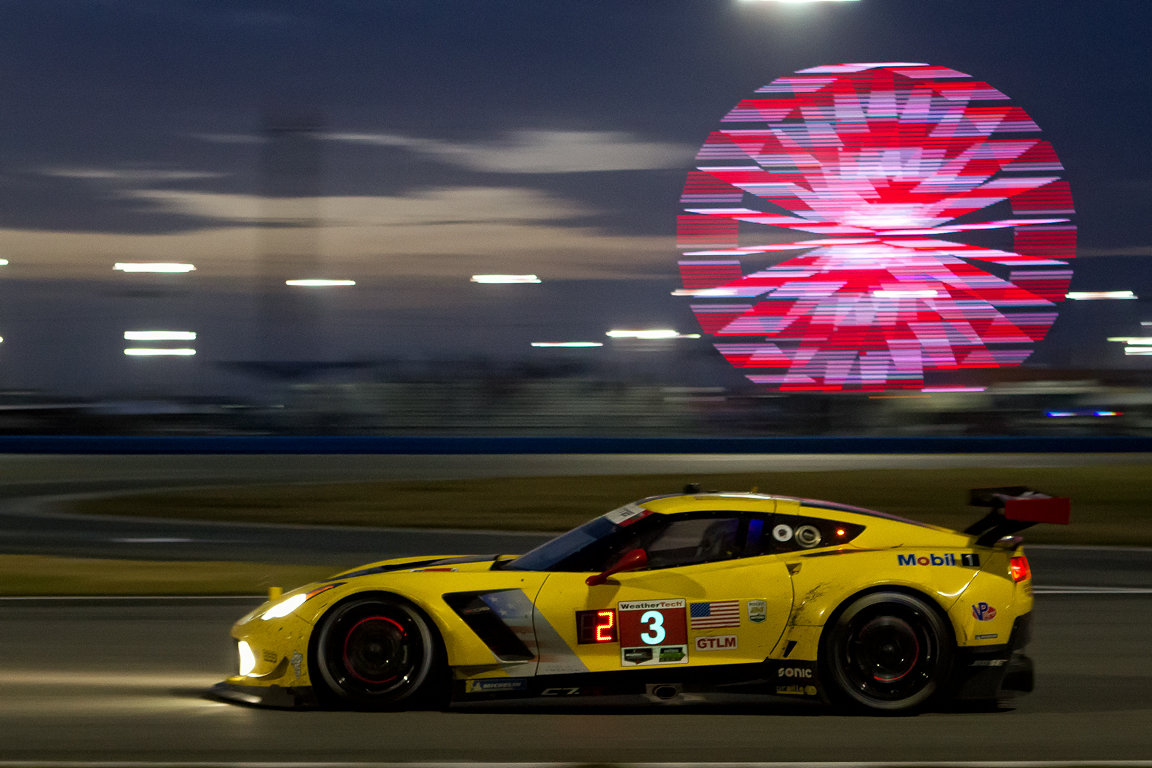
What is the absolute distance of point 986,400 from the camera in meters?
33.3

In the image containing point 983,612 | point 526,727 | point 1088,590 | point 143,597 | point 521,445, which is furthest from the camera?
point 521,445

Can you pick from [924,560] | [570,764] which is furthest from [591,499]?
[570,764]

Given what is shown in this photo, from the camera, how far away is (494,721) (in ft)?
17.0

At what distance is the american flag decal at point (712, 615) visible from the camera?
5.23m

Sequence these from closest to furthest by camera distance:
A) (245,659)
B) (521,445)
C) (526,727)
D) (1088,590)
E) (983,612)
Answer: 1. (526,727)
2. (983,612)
3. (245,659)
4. (1088,590)
5. (521,445)

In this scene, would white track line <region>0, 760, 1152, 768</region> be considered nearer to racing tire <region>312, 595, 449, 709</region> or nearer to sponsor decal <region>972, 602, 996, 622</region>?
racing tire <region>312, 595, 449, 709</region>

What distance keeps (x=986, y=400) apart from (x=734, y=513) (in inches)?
1167

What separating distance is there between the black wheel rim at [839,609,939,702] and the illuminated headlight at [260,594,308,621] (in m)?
2.30

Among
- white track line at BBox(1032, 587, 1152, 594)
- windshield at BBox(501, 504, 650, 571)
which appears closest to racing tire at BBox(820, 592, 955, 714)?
windshield at BBox(501, 504, 650, 571)

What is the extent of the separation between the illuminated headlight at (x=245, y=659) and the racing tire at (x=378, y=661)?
0.33 metres

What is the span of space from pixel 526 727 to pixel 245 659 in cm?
129

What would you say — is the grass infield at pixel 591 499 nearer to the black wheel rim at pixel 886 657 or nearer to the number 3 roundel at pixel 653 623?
the black wheel rim at pixel 886 657

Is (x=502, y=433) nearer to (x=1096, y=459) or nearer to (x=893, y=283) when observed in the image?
(x=893, y=283)

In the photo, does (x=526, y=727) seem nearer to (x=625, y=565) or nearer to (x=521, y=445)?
(x=625, y=565)
